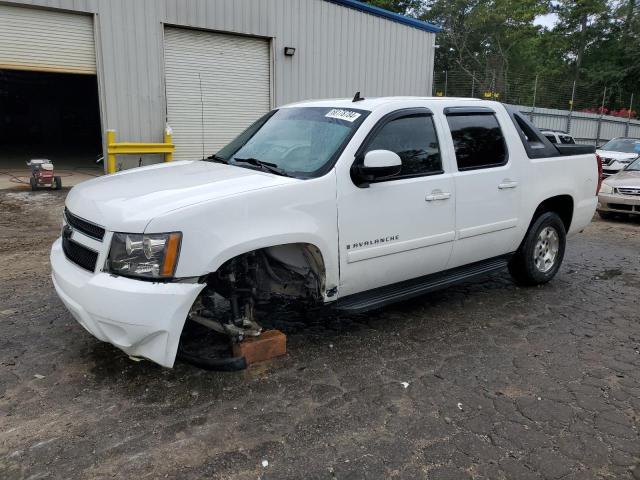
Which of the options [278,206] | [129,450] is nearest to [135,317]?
[129,450]

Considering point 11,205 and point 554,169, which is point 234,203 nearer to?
point 554,169

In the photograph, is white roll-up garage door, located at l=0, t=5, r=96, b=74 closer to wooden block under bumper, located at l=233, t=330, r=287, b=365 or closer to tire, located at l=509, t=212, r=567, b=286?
wooden block under bumper, located at l=233, t=330, r=287, b=365

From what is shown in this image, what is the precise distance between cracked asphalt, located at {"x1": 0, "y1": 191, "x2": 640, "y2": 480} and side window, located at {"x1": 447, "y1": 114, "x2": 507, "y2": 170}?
136 cm

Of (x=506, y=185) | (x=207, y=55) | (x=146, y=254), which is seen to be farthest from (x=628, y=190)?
(x=146, y=254)

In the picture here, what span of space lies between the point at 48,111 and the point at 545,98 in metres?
24.8

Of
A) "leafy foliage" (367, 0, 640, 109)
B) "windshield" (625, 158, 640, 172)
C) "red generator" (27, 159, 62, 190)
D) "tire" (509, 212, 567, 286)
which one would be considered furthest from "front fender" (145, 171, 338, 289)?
"leafy foliage" (367, 0, 640, 109)

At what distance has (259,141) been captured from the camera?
173 inches

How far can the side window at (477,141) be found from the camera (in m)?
4.55

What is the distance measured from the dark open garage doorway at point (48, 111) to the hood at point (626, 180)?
2195cm

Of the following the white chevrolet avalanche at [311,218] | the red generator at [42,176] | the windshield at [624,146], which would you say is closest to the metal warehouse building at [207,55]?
the red generator at [42,176]

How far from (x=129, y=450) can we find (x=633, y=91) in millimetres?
41781

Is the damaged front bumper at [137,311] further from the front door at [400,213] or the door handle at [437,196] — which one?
the door handle at [437,196]

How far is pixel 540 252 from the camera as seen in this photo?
555 centimetres

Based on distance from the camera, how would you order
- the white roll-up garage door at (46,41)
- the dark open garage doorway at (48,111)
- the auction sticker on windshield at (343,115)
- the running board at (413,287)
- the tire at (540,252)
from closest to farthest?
the running board at (413,287), the auction sticker on windshield at (343,115), the tire at (540,252), the white roll-up garage door at (46,41), the dark open garage doorway at (48,111)
